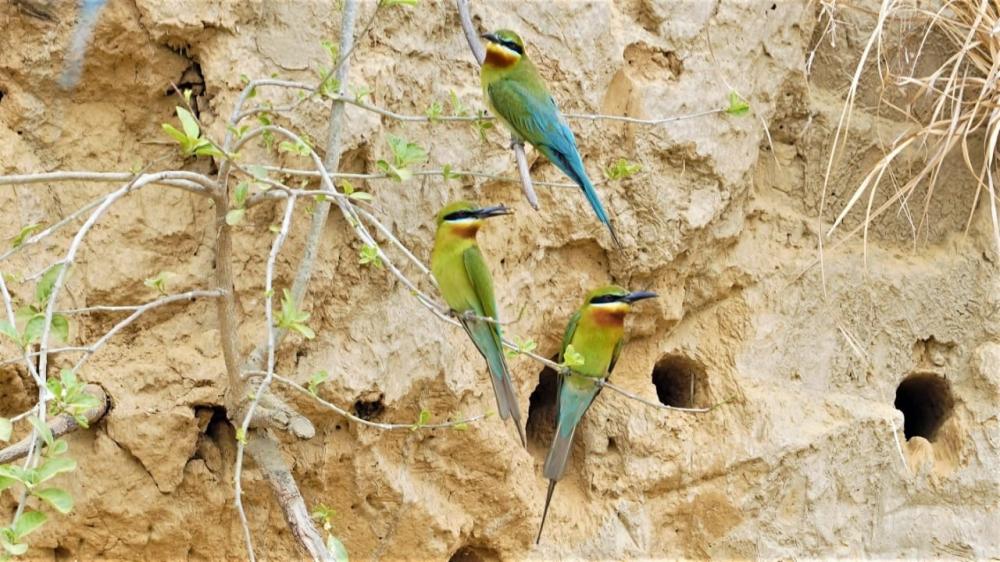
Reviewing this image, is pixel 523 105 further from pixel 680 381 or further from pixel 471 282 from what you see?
pixel 680 381

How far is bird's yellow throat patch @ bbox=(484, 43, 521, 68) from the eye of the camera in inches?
101

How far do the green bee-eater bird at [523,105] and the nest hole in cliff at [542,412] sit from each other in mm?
624

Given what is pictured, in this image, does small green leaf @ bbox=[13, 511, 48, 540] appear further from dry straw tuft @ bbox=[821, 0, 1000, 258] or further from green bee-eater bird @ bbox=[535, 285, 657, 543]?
dry straw tuft @ bbox=[821, 0, 1000, 258]

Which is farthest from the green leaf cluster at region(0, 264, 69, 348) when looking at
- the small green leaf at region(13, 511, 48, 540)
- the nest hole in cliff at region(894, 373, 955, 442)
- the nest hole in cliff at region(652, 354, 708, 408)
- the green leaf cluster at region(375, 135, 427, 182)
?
the nest hole in cliff at region(894, 373, 955, 442)

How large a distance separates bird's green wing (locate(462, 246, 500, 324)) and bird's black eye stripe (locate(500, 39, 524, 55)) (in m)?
0.41

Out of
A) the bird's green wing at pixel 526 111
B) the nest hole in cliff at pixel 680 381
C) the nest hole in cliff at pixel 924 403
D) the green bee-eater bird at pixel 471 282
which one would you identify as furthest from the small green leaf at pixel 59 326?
the nest hole in cliff at pixel 924 403

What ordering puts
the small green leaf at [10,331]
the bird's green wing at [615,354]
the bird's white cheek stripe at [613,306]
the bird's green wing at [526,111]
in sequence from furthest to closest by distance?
the bird's green wing at [615,354]
the bird's white cheek stripe at [613,306]
the bird's green wing at [526,111]
the small green leaf at [10,331]

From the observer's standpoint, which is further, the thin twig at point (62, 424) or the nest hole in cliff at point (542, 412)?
the nest hole in cliff at point (542, 412)

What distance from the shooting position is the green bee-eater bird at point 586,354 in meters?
2.71

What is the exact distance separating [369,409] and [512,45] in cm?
79

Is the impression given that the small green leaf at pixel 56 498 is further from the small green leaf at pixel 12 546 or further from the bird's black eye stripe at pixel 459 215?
the bird's black eye stripe at pixel 459 215

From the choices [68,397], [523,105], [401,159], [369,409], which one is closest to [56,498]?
[68,397]

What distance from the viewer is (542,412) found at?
10.3ft

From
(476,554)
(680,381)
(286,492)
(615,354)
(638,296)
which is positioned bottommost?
(476,554)
